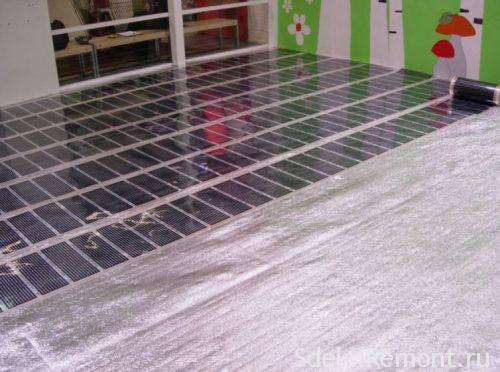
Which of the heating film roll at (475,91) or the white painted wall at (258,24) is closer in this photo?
the heating film roll at (475,91)

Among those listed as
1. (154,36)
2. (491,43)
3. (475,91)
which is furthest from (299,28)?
(475,91)

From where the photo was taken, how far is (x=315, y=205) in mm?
4621

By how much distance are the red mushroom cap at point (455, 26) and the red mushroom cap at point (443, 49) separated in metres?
0.13

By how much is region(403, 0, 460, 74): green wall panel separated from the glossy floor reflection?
0.35 metres

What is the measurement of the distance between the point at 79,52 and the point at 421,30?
4.59 metres

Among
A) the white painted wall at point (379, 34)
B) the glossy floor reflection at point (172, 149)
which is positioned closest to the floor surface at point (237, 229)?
the glossy floor reflection at point (172, 149)

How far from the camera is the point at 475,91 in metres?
6.96

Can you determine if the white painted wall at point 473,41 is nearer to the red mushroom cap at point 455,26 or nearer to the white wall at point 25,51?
the red mushroom cap at point 455,26

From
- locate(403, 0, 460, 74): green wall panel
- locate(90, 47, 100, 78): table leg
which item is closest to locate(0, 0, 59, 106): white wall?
locate(90, 47, 100, 78): table leg

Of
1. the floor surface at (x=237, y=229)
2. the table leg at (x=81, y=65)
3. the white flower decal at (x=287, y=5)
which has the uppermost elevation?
the white flower decal at (x=287, y=5)

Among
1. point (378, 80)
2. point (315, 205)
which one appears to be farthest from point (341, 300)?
point (378, 80)

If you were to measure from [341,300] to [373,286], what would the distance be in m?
0.25

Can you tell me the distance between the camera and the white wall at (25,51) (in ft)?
23.7

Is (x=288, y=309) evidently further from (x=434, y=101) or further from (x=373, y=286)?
(x=434, y=101)
